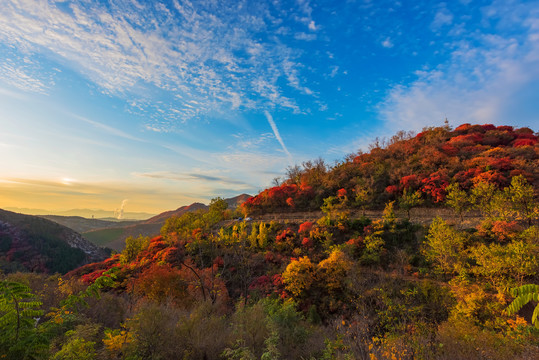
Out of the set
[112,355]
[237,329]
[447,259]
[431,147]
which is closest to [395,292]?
[447,259]

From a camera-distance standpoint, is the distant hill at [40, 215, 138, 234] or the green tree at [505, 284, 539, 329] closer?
the green tree at [505, 284, 539, 329]

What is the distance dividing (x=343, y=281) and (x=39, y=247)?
8469 cm

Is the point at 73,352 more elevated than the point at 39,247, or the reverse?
the point at 73,352

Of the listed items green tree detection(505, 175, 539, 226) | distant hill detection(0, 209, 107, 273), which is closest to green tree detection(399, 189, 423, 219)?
green tree detection(505, 175, 539, 226)

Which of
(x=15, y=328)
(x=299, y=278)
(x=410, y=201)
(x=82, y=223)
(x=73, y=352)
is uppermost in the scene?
(x=410, y=201)

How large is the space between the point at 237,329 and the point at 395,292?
51.1 feet

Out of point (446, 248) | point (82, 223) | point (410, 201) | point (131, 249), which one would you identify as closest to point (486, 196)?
point (410, 201)

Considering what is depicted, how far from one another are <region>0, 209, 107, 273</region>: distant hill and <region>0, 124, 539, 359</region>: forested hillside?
32.2 m

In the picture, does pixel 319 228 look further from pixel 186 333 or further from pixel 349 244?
pixel 186 333

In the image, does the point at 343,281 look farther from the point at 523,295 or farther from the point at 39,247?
the point at 39,247

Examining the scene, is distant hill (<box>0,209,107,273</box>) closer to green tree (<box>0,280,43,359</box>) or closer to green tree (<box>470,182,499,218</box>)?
green tree (<box>0,280,43,359</box>)

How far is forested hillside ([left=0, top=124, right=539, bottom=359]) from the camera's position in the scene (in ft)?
25.3

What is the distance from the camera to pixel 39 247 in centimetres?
6362

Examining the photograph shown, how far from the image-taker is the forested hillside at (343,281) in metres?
7.71
